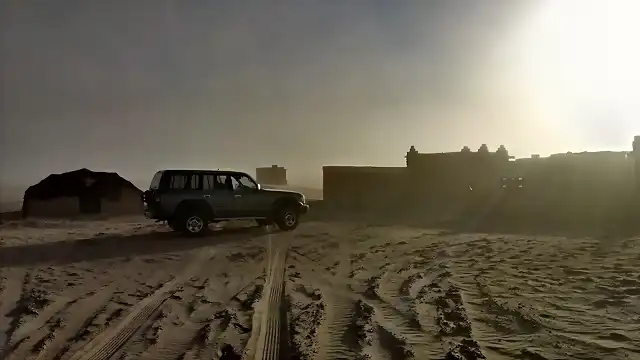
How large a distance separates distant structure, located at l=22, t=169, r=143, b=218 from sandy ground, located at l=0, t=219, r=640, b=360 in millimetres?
10501

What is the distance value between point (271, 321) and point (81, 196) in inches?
844

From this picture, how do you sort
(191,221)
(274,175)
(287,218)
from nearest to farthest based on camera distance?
(191,221) → (287,218) → (274,175)

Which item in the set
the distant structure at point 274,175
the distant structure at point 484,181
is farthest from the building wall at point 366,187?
the distant structure at point 274,175

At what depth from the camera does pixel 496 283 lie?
9164 millimetres

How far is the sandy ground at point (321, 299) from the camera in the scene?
582cm

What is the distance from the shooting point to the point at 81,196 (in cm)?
2564

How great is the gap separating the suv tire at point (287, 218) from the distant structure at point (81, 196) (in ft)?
38.0

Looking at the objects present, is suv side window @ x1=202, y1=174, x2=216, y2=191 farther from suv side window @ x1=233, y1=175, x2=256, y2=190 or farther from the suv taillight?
the suv taillight

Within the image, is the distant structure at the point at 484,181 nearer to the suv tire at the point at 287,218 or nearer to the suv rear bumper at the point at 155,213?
the suv tire at the point at 287,218

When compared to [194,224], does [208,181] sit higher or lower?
higher

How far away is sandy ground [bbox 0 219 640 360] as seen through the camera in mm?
5816

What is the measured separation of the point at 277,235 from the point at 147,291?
809 centimetres

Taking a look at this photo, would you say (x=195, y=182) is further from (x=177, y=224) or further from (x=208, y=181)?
(x=177, y=224)

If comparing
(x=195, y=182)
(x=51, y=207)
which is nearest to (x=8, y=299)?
(x=195, y=182)
